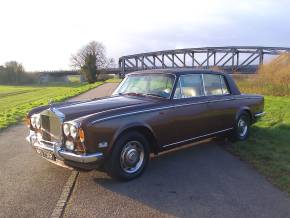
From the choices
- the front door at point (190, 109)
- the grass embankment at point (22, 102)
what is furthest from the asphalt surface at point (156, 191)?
the grass embankment at point (22, 102)

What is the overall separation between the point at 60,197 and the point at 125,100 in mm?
2047

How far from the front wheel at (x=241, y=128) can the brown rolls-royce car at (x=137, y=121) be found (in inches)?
1.0

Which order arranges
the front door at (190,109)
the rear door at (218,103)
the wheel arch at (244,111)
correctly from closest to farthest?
1. the front door at (190,109)
2. the rear door at (218,103)
3. the wheel arch at (244,111)

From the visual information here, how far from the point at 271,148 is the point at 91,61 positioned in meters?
73.3

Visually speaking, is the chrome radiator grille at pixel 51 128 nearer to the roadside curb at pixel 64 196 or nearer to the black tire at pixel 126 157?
the roadside curb at pixel 64 196

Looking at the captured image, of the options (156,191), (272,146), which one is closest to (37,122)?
(156,191)

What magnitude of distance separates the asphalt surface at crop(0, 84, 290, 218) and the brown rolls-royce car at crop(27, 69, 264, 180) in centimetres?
34

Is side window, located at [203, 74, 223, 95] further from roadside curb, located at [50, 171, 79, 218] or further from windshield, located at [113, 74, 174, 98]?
roadside curb, located at [50, 171, 79, 218]

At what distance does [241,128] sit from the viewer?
7871mm

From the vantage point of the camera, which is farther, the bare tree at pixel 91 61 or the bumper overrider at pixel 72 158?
the bare tree at pixel 91 61

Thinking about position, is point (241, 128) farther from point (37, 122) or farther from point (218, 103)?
point (37, 122)

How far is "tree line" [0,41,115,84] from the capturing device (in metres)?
78.1

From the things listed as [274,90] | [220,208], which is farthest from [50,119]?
[274,90]

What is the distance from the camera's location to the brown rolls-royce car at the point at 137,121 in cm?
502
